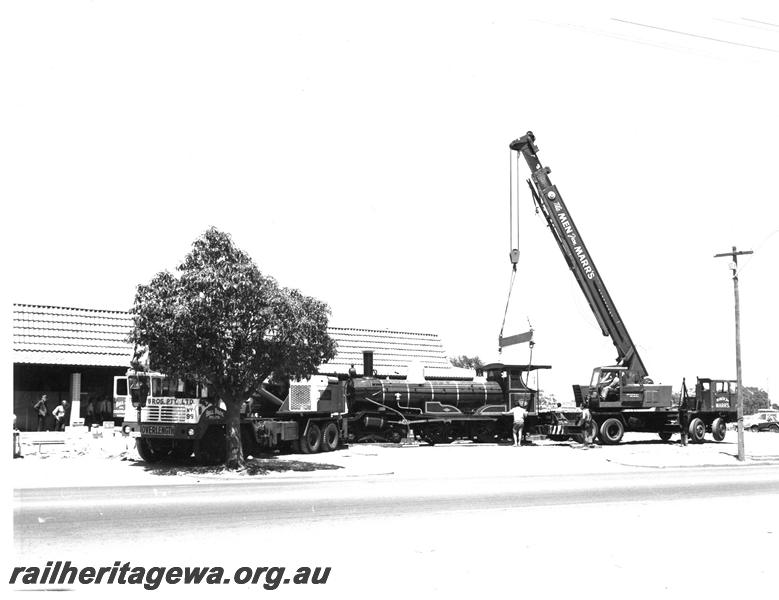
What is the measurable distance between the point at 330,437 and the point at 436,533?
15.5m

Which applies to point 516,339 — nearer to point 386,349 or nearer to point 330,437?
point 330,437

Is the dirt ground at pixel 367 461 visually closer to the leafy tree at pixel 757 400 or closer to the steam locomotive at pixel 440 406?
the steam locomotive at pixel 440 406

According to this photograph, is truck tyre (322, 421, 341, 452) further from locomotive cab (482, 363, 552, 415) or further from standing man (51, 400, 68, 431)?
standing man (51, 400, 68, 431)

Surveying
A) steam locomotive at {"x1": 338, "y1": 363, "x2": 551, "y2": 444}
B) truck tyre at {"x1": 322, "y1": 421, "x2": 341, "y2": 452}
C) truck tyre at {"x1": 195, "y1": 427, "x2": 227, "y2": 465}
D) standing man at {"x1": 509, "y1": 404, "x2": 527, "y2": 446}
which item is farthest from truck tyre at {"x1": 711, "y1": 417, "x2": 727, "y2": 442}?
truck tyre at {"x1": 195, "y1": 427, "x2": 227, "y2": 465}

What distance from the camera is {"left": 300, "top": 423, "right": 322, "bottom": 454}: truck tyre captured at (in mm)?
24500

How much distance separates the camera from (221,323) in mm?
18672

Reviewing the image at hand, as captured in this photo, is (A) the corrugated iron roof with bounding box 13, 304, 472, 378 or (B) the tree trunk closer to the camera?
(B) the tree trunk

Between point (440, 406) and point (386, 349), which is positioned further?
point (386, 349)

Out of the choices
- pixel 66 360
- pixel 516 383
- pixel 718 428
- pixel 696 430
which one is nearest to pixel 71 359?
pixel 66 360

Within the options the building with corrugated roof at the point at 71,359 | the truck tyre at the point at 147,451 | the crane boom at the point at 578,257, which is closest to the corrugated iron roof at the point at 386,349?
the building with corrugated roof at the point at 71,359

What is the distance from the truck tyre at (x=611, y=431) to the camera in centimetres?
3059

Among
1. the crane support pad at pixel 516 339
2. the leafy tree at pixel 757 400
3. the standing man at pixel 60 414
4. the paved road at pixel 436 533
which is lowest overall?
the leafy tree at pixel 757 400

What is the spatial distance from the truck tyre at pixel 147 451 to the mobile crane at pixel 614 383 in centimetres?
1467

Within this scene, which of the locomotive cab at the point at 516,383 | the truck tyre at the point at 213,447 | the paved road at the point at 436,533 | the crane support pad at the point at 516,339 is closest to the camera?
the paved road at the point at 436,533
